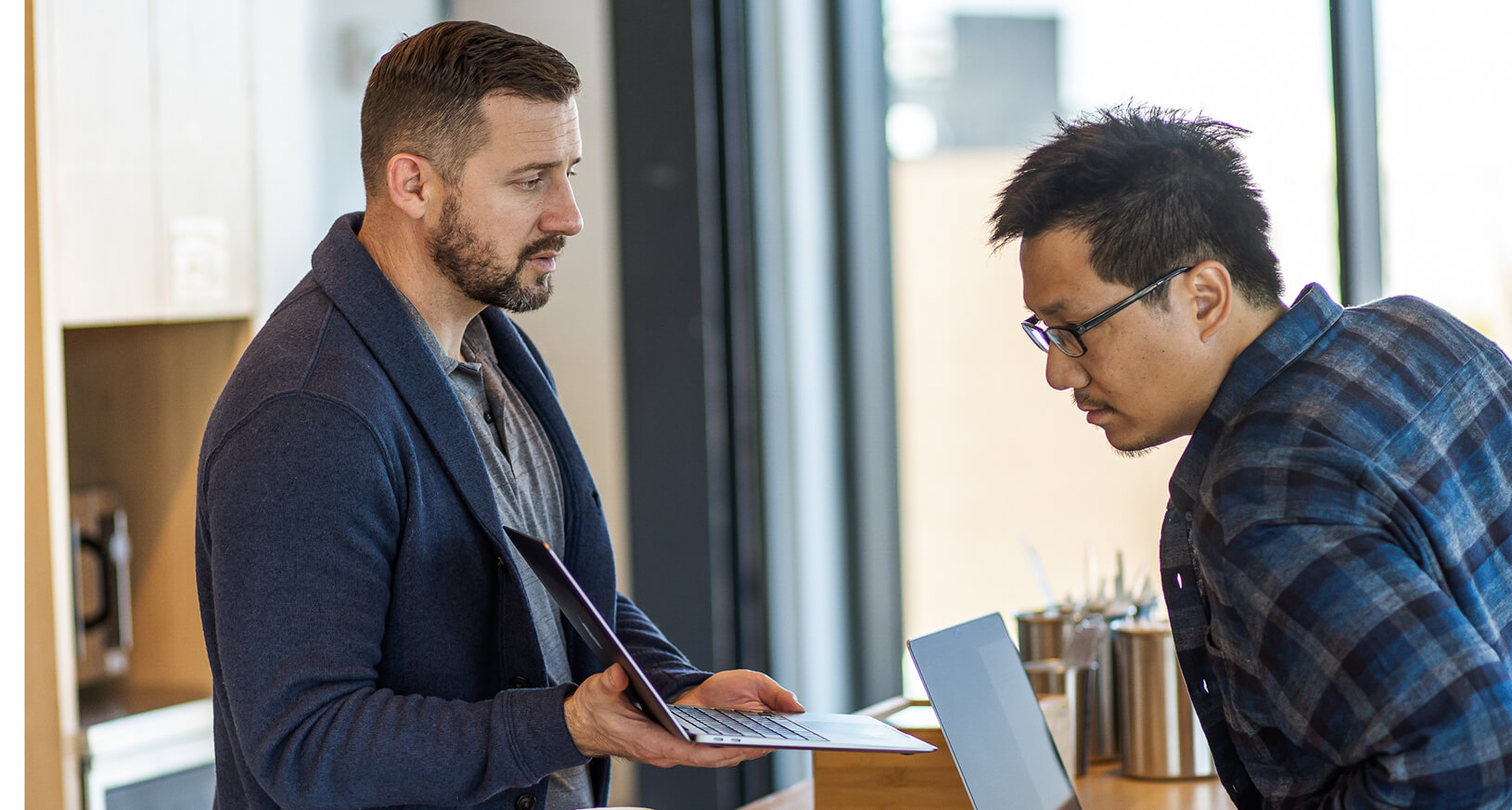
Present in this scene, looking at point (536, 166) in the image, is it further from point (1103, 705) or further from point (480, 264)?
point (1103, 705)

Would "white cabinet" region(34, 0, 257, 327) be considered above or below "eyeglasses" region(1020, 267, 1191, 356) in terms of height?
above

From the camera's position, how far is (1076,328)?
119 cm

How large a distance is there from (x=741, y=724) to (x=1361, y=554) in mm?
571

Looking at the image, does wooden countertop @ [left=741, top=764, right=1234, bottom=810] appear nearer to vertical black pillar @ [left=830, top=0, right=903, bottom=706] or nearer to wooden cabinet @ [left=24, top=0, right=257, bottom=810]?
wooden cabinet @ [left=24, top=0, right=257, bottom=810]

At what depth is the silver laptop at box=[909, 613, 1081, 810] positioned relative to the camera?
4.13 feet

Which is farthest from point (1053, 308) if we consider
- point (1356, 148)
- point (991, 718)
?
point (1356, 148)

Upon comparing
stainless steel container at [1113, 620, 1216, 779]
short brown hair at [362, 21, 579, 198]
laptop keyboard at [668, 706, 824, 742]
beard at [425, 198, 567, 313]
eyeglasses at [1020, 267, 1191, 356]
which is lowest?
stainless steel container at [1113, 620, 1216, 779]

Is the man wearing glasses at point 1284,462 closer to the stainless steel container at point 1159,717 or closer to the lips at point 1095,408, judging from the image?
the lips at point 1095,408

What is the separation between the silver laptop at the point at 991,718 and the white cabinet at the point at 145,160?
1.56 meters

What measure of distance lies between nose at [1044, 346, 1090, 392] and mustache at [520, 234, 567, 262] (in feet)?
1.84

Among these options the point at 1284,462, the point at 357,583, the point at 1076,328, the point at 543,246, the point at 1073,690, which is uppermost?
the point at 543,246

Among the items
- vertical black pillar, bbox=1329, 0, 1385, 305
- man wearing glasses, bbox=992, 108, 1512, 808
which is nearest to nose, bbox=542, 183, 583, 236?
man wearing glasses, bbox=992, 108, 1512, 808

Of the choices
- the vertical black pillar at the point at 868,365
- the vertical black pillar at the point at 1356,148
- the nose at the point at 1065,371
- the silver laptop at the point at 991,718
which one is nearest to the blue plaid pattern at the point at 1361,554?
the nose at the point at 1065,371

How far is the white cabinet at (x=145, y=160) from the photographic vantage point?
2133mm
